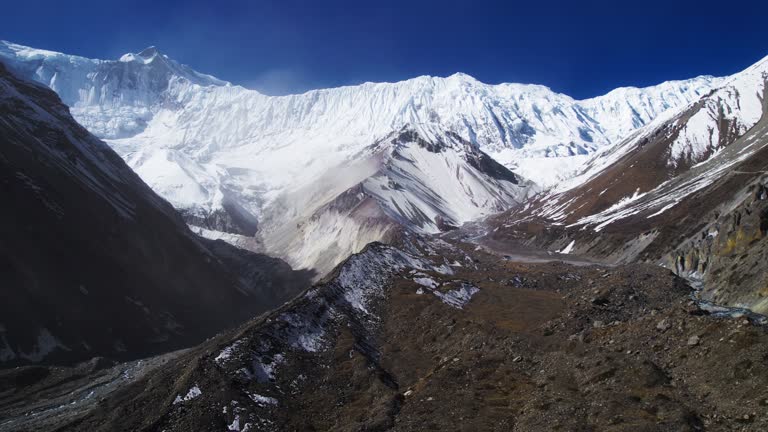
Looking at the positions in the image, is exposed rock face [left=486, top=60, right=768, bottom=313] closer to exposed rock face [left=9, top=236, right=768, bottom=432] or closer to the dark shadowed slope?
exposed rock face [left=9, top=236, right=768, bottom=432]

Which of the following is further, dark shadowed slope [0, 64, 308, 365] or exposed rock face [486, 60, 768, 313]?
dark shadowed slope [0, 64, 308, 365]

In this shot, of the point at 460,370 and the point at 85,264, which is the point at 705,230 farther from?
the point at 85,264

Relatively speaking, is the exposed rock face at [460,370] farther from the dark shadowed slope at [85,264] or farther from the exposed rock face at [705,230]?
the dark shadowed slope at [85,264]

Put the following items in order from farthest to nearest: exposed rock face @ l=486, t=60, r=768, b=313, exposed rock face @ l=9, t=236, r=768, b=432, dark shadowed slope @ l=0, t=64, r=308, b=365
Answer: dark shadowed slope @ l=0, t=64, r=308, b=365 → exposed rock face @ l=486, t=60, r=768, b=313 → exposed rock face @ l=9, t=236, r=768, b=432

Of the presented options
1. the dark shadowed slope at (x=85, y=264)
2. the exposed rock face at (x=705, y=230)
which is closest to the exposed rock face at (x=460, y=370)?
the exposed rock face at (x=705, y=230)

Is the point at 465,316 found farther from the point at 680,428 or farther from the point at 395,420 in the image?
the point at 680,428

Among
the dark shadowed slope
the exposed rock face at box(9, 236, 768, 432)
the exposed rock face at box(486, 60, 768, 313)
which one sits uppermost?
the dark shadowed slope

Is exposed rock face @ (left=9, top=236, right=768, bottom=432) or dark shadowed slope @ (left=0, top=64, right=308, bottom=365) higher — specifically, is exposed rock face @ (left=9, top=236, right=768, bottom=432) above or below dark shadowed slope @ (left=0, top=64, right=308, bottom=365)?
below

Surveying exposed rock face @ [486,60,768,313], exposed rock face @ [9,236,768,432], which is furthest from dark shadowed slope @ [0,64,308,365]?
exposed rock face @ [486,60,768,313]
